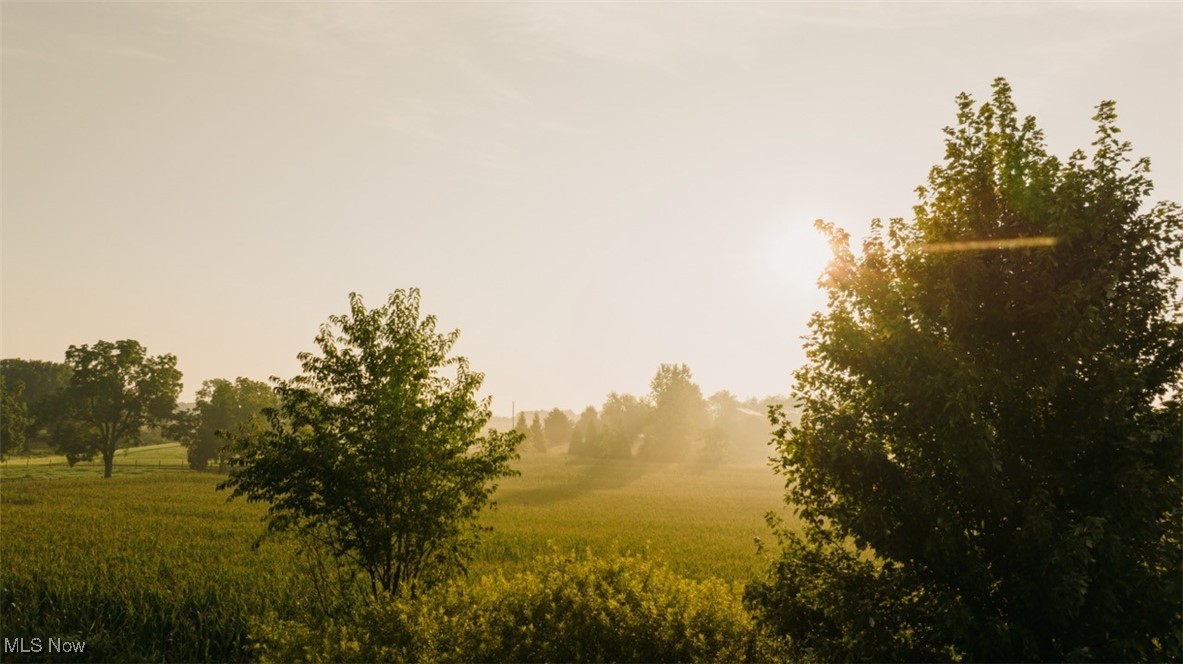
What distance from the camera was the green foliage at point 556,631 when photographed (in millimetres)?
12203

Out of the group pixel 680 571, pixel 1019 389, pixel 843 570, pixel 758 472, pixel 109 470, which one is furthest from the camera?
pixel 758 472

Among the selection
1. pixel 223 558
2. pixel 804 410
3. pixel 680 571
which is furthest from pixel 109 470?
pixel 804 410

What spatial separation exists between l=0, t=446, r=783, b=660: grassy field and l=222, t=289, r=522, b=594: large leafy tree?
3721mm

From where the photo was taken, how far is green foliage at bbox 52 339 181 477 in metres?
63.0

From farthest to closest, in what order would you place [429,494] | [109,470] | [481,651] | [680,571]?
[109,470] < [680,571] < [429,494] < [481,651]

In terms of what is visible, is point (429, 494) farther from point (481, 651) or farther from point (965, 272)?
point (965, 272)

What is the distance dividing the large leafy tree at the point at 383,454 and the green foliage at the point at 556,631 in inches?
63.1

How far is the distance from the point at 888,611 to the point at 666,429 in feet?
325

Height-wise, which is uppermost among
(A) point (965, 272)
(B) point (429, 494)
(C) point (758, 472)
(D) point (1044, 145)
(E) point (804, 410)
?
(D) point (1044, 145)

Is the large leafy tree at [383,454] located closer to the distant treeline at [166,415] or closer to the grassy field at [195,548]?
the grassy field at [195,548]

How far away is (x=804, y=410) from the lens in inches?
413

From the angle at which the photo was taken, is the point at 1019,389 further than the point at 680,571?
No

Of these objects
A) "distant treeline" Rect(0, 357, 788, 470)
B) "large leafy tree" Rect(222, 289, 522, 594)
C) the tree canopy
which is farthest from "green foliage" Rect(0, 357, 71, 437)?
"large leafy tree" Rect(222, 289, 522, 594)

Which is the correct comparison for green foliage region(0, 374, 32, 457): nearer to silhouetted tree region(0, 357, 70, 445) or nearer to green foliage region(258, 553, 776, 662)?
silhouetted tree region(0, 357, 70, 445)
